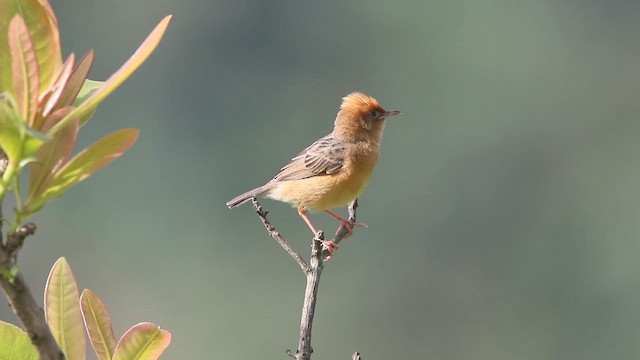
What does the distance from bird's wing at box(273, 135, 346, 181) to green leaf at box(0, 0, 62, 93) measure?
4199 mm

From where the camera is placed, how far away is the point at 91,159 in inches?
63.4

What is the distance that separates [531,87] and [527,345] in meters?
14.1

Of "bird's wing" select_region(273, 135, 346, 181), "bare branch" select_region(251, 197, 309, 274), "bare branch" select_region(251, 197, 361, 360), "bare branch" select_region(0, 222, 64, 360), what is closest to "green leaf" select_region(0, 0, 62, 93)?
"bare branch" select_region(0, 222, 64, 360)

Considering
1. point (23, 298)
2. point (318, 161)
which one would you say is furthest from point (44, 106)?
point (318, 161)

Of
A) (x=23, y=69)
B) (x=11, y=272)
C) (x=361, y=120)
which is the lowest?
(x=11, y=272)

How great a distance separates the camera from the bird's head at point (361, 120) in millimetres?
6137

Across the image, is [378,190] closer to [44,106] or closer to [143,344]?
[143,344]

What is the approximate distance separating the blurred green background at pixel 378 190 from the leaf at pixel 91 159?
28370mm

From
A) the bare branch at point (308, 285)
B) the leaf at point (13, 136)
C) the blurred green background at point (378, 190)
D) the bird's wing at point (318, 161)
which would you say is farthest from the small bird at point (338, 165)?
the blurred green background at point (378, 190)

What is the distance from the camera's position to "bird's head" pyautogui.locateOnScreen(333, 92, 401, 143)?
6.14m

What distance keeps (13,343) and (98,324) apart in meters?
0.14

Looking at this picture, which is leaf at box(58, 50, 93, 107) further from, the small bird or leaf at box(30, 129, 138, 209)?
the small bird

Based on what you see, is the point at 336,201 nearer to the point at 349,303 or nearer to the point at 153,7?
the point at 349,303

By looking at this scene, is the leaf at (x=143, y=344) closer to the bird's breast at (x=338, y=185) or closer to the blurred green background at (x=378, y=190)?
the bird's breast at (x=338, y=185)
